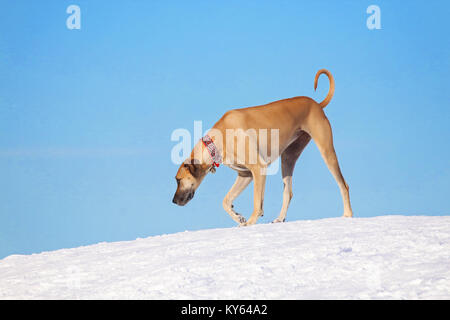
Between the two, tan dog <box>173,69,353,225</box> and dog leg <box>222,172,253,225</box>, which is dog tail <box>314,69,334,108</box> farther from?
dog leg <box>222,172,253,225</box>

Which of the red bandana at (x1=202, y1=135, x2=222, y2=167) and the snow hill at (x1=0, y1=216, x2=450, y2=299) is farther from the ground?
the red bandana at (x1=202, y1=135, x2=222, y2=167)

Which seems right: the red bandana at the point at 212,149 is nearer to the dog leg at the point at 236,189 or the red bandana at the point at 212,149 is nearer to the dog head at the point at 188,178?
the dog head at the point at 188,178

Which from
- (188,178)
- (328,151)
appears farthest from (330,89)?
(188,178)

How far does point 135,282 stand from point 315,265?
1696 mm

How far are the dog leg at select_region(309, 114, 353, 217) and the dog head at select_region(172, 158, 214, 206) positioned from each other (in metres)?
1.90

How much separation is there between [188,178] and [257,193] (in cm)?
117

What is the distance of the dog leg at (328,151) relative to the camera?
29.2ft

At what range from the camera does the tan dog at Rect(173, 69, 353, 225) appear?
843 centimetres

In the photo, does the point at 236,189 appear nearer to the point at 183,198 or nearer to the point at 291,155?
the point at 183,198

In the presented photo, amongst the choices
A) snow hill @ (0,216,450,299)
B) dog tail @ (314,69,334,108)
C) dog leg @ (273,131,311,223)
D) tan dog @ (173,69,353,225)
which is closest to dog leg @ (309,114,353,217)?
tan dog @ (173,69,353,225)

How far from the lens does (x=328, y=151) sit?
8.95 m

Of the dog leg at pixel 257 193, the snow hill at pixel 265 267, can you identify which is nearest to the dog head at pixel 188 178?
the dog leg at pixel 257 193
